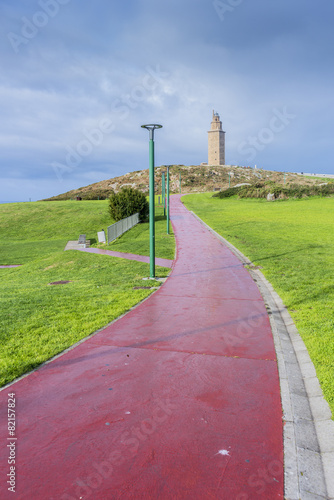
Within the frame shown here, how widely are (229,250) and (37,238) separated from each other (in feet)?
65.8

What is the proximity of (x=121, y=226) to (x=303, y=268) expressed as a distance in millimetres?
15798

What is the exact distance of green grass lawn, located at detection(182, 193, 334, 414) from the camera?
5.88m

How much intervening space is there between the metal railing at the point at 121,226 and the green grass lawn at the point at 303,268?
265 inches

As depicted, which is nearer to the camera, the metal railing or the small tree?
the metal railing

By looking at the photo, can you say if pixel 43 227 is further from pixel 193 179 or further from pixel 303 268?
pixel 193 179

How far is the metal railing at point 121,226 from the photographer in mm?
22578

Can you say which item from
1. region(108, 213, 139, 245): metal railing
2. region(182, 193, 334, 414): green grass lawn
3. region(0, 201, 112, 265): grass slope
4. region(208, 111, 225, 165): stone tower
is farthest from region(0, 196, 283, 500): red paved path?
region(208, 111, 225, 165): stone tower

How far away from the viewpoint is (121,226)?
25422 millimetres

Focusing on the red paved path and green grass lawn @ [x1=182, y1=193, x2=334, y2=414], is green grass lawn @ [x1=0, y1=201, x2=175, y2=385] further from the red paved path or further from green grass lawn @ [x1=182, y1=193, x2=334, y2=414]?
green grass lawn @ [x1=182, y1=193, x2=334, y2=414]

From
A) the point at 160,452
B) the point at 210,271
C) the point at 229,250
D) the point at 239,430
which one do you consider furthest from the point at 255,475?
the point at 229,250

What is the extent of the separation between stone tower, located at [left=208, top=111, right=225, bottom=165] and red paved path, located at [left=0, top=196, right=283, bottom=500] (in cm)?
15199

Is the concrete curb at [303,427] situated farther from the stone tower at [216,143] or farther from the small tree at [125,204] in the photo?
the stone tower at [216,143]

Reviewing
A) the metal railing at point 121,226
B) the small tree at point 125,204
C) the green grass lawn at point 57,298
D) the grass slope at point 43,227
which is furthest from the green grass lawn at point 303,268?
the grass slope at point 43,227

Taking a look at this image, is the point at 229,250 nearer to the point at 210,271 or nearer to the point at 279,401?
the point at 210,271
